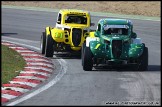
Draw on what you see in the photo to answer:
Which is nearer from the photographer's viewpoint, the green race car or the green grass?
the green grass

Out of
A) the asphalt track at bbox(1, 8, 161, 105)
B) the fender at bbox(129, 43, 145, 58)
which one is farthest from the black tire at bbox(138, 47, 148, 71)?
the asphalt track at bbox(1, 8, 161, 105)

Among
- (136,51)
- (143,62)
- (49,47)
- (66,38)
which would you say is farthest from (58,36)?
(143,62)

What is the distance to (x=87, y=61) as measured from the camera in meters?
18.8

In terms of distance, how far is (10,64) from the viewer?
19500 millimetres

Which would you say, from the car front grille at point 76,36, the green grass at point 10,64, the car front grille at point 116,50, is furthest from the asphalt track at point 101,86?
the green grass at point 10,64

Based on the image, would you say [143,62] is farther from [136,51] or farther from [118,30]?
[118,30]

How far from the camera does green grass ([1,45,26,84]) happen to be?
56.7ft

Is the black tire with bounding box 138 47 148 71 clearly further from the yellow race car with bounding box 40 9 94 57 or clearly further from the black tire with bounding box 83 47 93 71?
the yellow race car with bounding box 40 9 94 57

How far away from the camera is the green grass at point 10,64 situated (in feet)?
56.7

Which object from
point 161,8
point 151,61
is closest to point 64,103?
point 151,61

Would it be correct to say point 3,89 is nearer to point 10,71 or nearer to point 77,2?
point 10,71

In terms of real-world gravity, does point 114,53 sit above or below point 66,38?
below

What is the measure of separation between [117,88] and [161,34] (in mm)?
14891

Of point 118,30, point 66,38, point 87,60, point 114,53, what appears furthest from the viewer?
point 66,38
